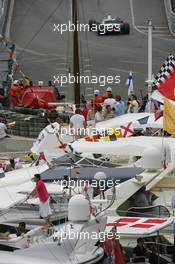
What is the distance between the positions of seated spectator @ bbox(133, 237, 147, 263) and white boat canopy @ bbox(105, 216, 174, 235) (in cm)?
23

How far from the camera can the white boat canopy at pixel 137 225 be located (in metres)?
15.8

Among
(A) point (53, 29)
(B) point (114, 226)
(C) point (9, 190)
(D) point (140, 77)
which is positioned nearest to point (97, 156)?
(C) point (9, 190)

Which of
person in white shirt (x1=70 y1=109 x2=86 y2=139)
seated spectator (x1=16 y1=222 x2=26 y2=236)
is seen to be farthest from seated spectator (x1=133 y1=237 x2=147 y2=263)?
person in white shirt (x1=70 y1=109 x2=86 y2=139)

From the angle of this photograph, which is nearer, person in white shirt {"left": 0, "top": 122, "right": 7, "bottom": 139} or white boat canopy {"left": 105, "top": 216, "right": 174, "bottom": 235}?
white boat canopy {"left": 105, "top": 216, "right": 174, "bottom": 235}

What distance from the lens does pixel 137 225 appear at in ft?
52.9

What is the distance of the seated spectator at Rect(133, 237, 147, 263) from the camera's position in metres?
15.9

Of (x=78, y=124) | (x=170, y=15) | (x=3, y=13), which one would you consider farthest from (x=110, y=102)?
(x=3, y=13)

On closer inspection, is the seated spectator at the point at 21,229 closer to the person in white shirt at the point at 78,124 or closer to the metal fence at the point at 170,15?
the person in white shirt at the point at 78,124

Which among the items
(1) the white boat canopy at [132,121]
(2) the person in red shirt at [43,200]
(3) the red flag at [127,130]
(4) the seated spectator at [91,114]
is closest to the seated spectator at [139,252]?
(2) the person in red shirt at [43,200]

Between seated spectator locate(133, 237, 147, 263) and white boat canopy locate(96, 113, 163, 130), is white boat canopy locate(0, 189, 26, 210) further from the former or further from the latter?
white boat canopy locate(96, 113, 163, 130)

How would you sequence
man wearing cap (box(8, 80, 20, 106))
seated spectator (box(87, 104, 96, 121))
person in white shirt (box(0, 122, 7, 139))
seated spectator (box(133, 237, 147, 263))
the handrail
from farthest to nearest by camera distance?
the handrail < man wearing cap (box(8, 80, 20, 106)) < person in white shirt (box(0, 122, 7, 139)) < seated spectator (box(87, 104, 96, 121)) < seated spectator (box(133, 237, 147, 263))

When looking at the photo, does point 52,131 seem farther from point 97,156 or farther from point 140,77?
point 140,77

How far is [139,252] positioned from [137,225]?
381 mm

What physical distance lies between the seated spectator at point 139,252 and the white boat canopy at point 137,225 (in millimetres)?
233
